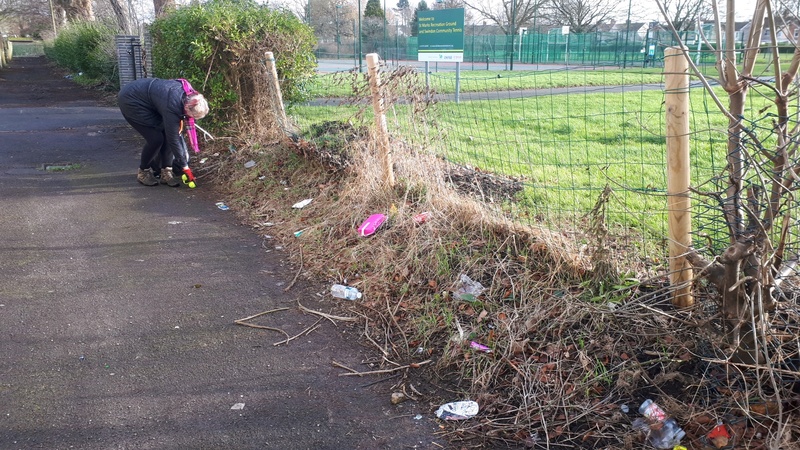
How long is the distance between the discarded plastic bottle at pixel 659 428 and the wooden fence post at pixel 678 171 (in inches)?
29.5

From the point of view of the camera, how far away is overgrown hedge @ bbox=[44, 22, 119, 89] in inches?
751

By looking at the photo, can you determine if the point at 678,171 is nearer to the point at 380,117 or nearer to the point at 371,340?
the point at 371,340

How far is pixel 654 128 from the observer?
30.8 ft

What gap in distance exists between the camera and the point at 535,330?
12.3ft

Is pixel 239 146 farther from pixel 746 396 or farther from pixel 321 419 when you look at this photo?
pixel 746 396

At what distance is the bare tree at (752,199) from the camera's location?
280 centimetres

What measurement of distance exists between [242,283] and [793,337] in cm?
379

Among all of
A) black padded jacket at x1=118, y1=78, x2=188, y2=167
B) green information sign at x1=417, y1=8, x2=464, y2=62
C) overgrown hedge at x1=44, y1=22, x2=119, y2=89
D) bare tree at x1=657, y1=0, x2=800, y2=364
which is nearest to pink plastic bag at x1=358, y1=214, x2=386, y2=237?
bare tree at x1=657, y1=0, x2=800, y2=364

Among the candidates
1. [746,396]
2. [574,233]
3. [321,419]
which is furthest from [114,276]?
[746,396]

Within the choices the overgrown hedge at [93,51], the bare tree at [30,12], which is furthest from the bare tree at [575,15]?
the bare tree at [30,12]

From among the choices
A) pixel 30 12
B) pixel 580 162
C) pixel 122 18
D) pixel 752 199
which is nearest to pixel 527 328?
pixel 752 199

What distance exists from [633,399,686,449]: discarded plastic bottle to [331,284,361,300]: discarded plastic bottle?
7.35 ft

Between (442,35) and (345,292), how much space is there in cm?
1103

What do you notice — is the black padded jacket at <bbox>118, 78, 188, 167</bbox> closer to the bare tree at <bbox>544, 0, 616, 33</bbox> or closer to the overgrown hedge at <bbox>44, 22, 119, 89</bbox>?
the overgrown hedge at <bbox>44, 22, 119, 89</bbox>
